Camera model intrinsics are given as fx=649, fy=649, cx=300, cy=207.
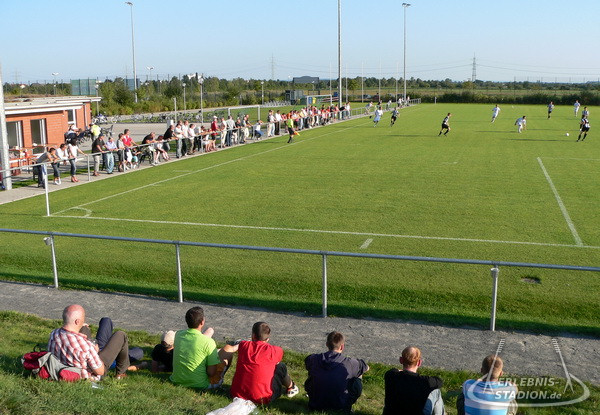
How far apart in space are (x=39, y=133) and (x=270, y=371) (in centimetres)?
2640

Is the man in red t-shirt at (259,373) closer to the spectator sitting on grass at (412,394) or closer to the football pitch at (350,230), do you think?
the spectator sitting on grass at (412,394)

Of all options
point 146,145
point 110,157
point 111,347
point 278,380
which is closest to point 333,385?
point 278,380

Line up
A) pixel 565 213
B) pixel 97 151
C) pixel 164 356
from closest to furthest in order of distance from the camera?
1. pixel 164 356
2. pixel 565 213
3. pixel 97 151

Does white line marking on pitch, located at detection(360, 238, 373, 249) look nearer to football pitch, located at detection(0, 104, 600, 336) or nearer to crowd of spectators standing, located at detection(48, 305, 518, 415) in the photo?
football pitch, located at detection(0, 104, 600, 336)

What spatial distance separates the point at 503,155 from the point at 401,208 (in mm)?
13995

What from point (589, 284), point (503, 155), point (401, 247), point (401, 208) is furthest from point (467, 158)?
point (589, 284)

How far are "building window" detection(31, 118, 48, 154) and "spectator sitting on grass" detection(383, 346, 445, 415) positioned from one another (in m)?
26.5

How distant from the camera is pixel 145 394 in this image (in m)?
6.16

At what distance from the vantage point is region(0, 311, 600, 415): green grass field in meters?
5.38

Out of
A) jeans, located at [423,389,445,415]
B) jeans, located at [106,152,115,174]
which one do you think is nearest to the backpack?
jeans, located at [423,389,445,415]

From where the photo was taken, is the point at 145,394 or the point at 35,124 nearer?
the point at 145,394

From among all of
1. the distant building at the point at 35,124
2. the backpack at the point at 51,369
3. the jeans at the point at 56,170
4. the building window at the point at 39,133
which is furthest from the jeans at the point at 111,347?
the building window at the point at 39,133
